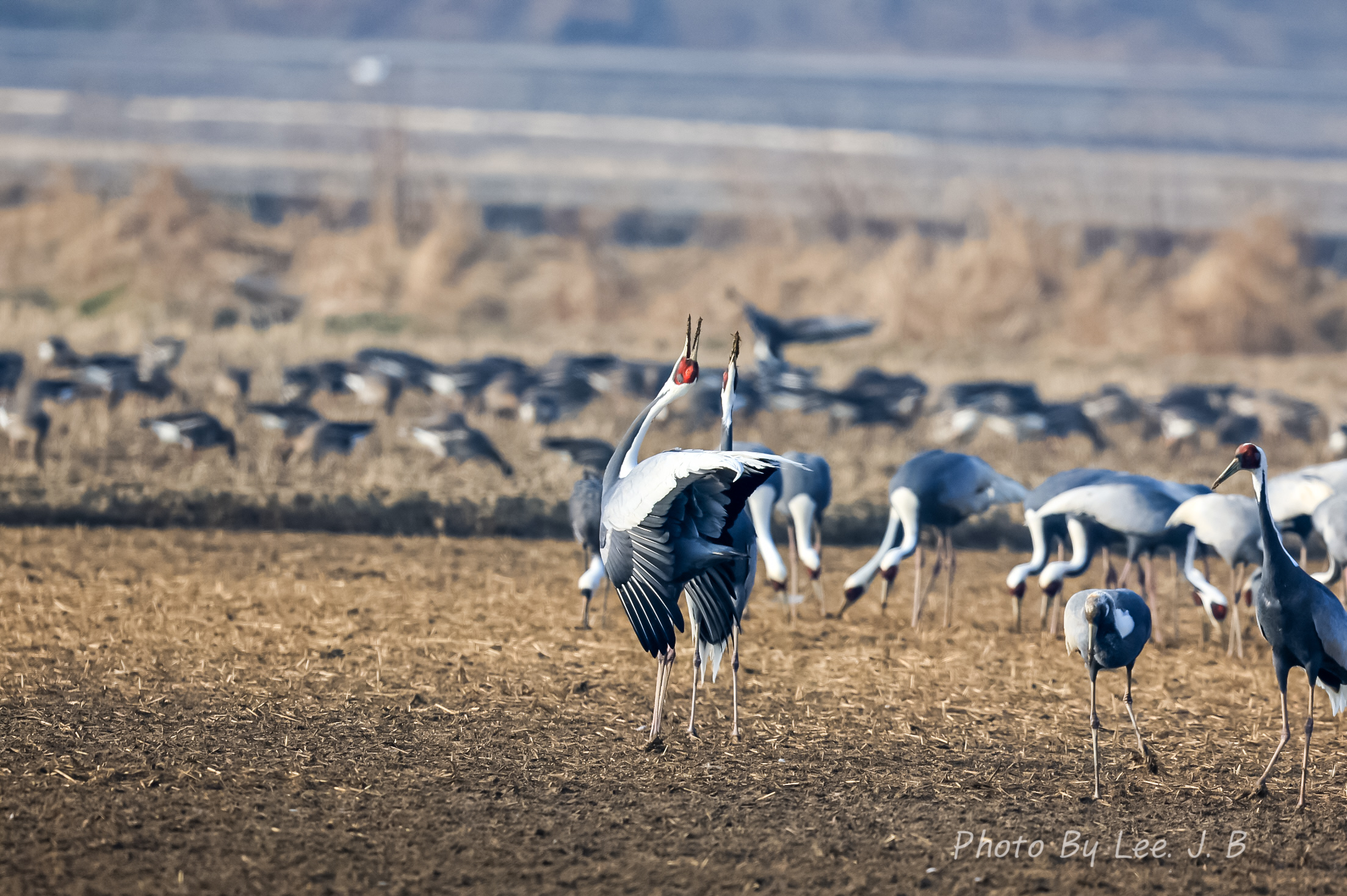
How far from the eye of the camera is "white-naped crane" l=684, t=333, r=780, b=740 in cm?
606

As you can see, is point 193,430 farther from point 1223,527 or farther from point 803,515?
point 1223,527

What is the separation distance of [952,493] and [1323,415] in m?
7.10

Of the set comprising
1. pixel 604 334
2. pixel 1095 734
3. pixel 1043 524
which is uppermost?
pixel 604 334

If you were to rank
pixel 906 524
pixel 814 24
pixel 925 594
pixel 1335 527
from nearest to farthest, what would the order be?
1. pixel 1335 527
2. pixel 906 524
3. pixel 925 594
4. pixel 814 24

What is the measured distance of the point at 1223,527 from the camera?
7.43 m

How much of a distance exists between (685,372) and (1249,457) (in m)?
2.41

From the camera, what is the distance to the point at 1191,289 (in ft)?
58.0

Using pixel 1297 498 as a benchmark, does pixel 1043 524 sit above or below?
below

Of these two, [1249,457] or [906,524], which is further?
[906,524]

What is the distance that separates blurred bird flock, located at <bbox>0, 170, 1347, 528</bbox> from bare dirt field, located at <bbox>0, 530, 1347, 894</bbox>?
8.42 ft

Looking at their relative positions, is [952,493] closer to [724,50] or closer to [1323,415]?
[1323,415]

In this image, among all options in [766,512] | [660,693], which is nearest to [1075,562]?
[766,512]

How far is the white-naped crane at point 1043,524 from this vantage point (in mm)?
7910

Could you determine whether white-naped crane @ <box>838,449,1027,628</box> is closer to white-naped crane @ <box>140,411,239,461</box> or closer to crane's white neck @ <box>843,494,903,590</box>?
crane's white neck @ <box>843,494,903,590</box>
